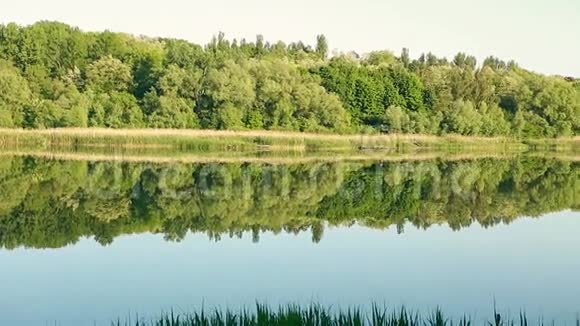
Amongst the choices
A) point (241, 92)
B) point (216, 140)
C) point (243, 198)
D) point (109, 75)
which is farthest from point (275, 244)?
point (109, 75)

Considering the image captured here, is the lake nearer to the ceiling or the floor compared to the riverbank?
nearer to the floor

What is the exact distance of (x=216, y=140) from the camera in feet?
101

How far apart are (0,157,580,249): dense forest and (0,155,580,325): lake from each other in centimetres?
5

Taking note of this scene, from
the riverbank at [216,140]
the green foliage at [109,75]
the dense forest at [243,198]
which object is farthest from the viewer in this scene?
the green foliage at [109,75]

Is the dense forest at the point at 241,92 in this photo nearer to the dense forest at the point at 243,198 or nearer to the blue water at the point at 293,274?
the dense forest at the point at 243,198

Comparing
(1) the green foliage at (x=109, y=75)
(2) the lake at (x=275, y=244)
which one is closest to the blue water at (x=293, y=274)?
(2) the lake at (x=275, y=244)

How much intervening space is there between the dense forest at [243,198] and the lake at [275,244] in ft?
0.15

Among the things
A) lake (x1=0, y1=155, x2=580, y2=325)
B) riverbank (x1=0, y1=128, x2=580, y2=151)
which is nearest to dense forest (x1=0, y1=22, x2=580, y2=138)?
riverbank (x1=0, y1=128, x2=580, y2=151)

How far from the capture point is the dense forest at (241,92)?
34.0 m

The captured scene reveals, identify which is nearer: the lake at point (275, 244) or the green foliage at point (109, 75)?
the lake at point (275, 244)

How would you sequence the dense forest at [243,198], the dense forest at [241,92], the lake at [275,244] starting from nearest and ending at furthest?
the lake at [275,244] → the dense forest at [243,198] → the dense forest at [241,92]

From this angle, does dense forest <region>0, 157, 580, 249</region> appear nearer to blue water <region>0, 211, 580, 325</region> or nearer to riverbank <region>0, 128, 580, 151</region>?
blue water <region>0, 211, 580, 325</region>

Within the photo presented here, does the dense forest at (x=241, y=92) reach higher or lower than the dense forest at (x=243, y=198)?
higher

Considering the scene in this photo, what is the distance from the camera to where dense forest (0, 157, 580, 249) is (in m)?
10.6
